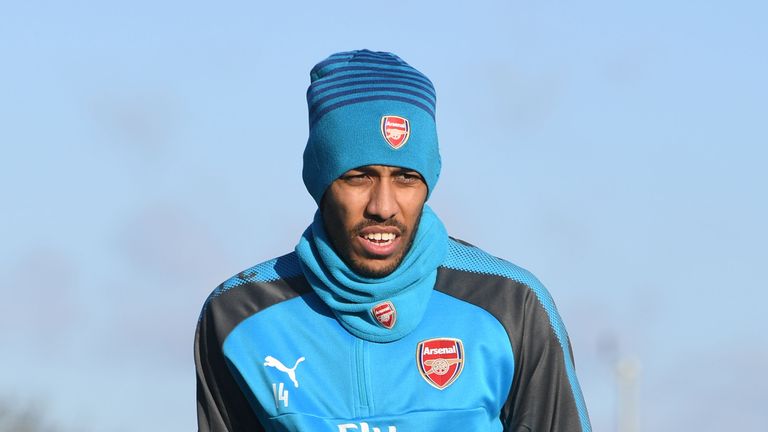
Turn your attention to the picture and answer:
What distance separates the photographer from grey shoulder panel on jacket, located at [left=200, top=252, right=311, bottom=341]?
10719mm

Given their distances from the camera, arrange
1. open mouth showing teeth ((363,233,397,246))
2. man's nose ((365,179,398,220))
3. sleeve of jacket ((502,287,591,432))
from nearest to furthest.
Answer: man's nose ((365,179,398,220)) < open mouth showing teeth ((363,233,397,246)) < sleeve of jacket ((502,287,591,432))

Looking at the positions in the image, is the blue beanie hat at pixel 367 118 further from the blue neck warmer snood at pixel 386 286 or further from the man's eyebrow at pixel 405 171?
the blue neck warmer snood at pixel 386 286

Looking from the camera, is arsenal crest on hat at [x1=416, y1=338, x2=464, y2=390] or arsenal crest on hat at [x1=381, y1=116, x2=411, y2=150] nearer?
arsenal crest on hat at [x1=381, y1=116, x2=411, y2=150]

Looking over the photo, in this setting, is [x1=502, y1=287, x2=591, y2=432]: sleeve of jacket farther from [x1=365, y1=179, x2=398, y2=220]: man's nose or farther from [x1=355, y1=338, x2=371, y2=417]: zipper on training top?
[x1=365, y1=179, x2=398, y2=220]: man's nose

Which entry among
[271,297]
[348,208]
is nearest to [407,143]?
[348,208]

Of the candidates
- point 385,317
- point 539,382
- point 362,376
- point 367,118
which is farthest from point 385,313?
point 367,118

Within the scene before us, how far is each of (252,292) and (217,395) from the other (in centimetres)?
50

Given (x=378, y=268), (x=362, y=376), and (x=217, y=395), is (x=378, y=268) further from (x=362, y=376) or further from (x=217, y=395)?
(x=217, y=395)

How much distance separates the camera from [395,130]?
10.3m

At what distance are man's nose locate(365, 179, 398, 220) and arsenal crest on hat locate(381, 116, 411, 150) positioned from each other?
0.58 ft

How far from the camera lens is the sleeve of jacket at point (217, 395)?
1071 cm

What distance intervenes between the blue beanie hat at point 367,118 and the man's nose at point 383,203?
12 centimetres

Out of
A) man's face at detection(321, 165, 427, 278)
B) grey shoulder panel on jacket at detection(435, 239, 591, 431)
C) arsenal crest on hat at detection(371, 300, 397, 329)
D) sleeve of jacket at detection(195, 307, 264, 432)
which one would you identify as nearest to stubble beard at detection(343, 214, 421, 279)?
man's face at detection(321, 165, 427, 278)

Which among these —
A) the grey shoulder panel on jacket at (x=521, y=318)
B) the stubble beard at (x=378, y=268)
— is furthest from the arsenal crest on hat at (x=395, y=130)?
the grey shoulder panel on jacket at (x=521, y=318)
